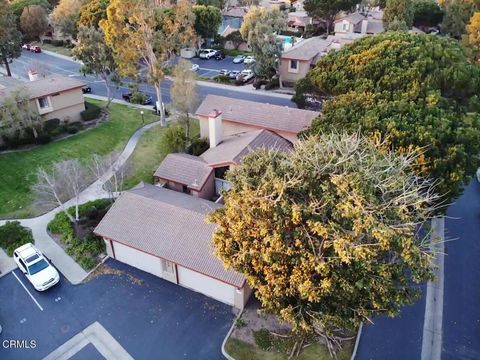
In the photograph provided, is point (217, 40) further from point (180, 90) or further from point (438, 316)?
point (438, 316)

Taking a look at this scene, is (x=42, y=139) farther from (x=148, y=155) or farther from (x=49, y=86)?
(x=148, y=155)

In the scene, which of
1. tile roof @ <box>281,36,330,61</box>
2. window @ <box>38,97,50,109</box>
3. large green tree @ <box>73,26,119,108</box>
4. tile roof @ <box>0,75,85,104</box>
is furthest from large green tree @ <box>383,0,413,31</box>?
window @ <box>38,97,50,109</box>

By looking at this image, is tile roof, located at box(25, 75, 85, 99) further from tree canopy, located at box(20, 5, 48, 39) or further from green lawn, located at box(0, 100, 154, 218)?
tree canopy, located at box(20, 5, 48, 39)

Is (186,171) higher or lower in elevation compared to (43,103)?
lower

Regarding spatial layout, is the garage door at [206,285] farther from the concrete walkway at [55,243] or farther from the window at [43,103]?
the window at [43,103]

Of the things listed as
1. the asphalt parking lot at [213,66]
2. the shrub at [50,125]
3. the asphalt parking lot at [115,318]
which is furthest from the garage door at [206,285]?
the asphalt parking lot at [213,66]

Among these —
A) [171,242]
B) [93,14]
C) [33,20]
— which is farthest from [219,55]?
[171,242]

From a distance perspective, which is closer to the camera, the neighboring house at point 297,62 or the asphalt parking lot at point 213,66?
the neighboring house at point 297,62
